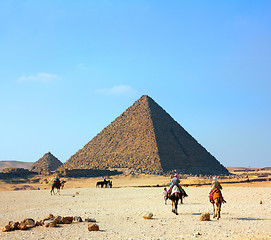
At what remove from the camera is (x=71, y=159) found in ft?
315

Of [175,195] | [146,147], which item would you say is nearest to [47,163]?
[146,147]

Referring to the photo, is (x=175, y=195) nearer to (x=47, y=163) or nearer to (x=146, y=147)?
(x=146, y=147)

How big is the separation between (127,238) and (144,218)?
3164 mm

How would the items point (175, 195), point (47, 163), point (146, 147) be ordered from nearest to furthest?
1. point (175, 195)
2. point (146, 147)
3. point (47, 163)

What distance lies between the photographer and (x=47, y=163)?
3799 inches

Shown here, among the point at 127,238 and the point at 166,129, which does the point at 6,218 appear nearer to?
the point at 127,238

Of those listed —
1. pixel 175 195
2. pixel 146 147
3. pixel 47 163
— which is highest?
pixel 146 147

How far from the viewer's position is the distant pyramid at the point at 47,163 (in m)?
95.4

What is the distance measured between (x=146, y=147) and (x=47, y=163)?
3144 centimetres

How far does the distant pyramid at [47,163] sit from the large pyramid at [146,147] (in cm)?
568

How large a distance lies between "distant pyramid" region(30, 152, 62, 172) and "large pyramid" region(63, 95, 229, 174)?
18.6 feet

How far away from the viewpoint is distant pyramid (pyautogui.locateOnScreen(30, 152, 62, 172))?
9543 cm

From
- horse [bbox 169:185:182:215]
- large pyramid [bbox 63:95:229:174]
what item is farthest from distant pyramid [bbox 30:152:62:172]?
horse [bbox 169:185:182:215]

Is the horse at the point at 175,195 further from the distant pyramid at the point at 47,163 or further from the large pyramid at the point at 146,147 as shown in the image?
the distant pyramid at the point at 47,163
